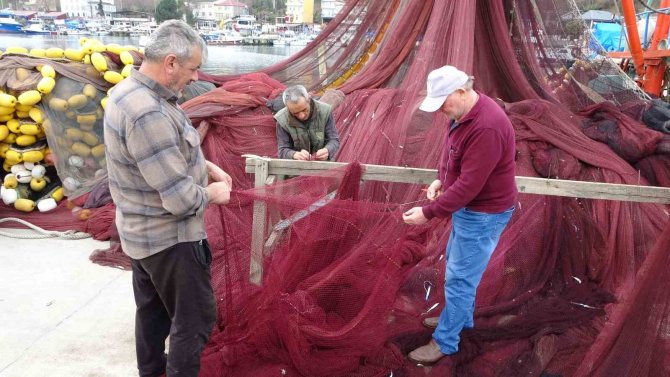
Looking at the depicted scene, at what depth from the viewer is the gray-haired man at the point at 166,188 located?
5.93ft

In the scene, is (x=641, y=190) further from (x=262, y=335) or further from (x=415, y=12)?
(x=415, y=12)

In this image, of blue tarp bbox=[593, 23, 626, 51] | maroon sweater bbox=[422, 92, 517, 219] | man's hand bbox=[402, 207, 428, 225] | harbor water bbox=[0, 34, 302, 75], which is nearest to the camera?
maroon sweater bbox=[422, 92, 517, 219]

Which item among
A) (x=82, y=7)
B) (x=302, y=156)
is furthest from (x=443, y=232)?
(x=82, y=7)

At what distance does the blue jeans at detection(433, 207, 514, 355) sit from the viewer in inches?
97.6

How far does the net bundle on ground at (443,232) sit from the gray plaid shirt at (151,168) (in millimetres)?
614

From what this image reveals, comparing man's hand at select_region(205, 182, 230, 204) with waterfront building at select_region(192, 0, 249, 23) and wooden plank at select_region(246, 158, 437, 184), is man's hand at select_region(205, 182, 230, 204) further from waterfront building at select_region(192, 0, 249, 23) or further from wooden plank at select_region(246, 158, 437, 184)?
waterfront building at select_region(192, 0, 249, 23)

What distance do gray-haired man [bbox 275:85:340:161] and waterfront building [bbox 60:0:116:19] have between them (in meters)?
92.2

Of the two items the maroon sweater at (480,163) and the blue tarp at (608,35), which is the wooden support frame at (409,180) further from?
the blue tarp at (608,35)

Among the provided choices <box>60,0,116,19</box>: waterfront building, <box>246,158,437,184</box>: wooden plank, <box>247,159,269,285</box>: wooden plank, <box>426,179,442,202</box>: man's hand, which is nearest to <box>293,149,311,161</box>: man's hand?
<box>246,158,437,184</box>: wooden plank

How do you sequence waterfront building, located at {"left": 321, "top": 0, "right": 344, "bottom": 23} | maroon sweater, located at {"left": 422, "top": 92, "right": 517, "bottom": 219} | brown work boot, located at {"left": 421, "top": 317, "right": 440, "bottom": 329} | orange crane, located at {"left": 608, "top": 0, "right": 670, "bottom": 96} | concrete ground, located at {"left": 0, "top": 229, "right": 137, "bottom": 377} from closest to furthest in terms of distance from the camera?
maroon sweater, located at {"left": 422, "top": 92, "right": 517, "bottom": 219} → concrete ground, located at {"left": 0, "top": 229, "right": 137, "bottom": 377} → brown work boot, located at {"left": 421, "top": 317, "right": 440, "bottom": 329} → waterfront building, located at {"left": 321, "top": 0, "right": 344, "bottom": 23} → orange crane, located at {"left": 608, "top": 0, "right": 670, "bottom": 96}

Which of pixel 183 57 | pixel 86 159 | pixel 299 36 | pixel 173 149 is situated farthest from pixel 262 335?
pixel 299 36

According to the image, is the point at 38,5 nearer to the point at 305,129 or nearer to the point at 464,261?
the point at 305,129

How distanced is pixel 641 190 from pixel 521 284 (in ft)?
3.63

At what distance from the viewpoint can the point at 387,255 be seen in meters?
2.69
